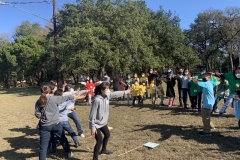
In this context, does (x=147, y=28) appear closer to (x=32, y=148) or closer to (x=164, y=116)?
(x=164, y=116)

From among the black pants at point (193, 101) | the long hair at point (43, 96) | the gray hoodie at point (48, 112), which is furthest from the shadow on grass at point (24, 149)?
the black pants at point (193, 101)

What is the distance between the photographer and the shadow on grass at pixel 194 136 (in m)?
5.46

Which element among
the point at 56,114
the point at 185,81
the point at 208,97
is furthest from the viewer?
the point at 185,81

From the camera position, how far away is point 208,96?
19.8ft

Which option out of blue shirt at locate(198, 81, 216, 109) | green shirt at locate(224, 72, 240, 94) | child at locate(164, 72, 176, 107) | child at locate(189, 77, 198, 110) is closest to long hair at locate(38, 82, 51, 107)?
blue shirt at locate(198, 81, 216, 109)

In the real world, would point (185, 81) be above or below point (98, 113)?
above

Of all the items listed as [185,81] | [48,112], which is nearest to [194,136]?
[48,112]

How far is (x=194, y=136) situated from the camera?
6.32m

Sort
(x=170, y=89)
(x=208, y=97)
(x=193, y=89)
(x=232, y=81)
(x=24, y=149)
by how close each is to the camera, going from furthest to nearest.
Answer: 1. (x=170, y=89)
2. (x=193, y=89)
3. (x=232, y=81)
4. (x=24, y=149)
5. (x=208, y=97)

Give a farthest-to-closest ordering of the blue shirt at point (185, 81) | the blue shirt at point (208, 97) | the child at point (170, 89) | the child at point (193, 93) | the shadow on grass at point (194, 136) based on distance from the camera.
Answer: the child at point (170, 89) < the blue shirt at point (185, 81) < the child at point (193, 93) < the blue shirt at point (208, 97) < the shadow on grass at point (194, 136)

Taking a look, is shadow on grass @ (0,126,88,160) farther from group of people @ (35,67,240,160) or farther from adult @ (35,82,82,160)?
adult @ (35,82,82,160)

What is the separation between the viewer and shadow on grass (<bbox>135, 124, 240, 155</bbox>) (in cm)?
546

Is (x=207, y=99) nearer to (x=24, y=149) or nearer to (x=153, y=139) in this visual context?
(x=153, y=139)

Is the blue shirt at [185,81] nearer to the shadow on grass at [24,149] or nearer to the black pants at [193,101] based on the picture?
the black pants at [193,101]
